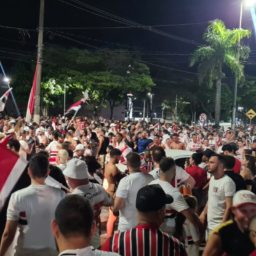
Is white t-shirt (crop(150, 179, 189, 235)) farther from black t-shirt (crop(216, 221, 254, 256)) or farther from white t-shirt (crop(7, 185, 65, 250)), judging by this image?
white t-shirt (crop(7, 185, 65, 250))

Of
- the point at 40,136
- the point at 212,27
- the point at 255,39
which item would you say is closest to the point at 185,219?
the point at 40,136

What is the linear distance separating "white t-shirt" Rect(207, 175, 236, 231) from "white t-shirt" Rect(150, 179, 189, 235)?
1.12m

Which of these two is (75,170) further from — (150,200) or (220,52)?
(220,52)

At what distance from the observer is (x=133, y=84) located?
4572cm

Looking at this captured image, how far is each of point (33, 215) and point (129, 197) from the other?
1691 mm

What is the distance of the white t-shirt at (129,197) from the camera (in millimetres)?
5672

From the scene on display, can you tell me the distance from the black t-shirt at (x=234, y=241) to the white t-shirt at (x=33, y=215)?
1.50 m

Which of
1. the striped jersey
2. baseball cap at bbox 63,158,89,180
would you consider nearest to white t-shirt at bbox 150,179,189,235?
baseball cap at bbox 63,158,89,180

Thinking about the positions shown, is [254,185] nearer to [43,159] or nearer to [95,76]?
[43,159]

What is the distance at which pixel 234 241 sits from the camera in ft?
12.4

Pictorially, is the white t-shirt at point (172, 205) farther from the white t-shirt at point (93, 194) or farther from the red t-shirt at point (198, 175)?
the red t-shirt at point (198, 175)

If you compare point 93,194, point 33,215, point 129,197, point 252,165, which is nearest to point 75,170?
point 93,194

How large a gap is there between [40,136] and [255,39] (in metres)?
44.4

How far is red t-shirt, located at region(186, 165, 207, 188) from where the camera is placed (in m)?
8.61
